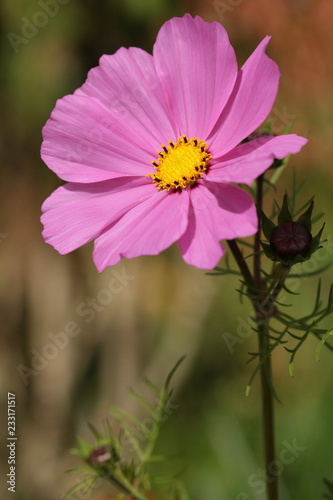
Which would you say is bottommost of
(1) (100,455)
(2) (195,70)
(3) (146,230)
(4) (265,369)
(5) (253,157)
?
(1) (100,455)

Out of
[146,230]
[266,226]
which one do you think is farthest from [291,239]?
[146,230]

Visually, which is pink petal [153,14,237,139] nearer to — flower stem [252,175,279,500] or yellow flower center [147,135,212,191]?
yellow flower center [147,135,212,191]

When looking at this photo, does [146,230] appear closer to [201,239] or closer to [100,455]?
[201,239]

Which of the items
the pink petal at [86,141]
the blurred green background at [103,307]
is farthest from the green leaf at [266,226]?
the blurred green background at [103,307]

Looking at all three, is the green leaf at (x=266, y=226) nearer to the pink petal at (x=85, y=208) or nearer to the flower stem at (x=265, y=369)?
the flower stem at (x=265, y=369)

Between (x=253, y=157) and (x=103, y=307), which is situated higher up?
(x=253, y=157)

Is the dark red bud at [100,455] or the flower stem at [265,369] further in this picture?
the dark red bud at [100,455]

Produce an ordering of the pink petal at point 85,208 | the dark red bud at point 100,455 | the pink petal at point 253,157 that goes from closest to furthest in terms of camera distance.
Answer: the pink petal at point 253,157 → the pink petal at point 85,208 → the dark red bud at point 100,455
